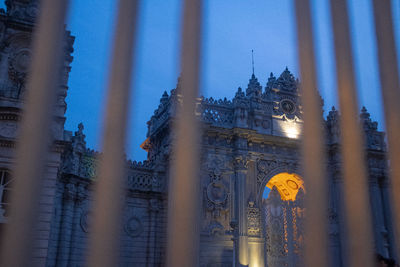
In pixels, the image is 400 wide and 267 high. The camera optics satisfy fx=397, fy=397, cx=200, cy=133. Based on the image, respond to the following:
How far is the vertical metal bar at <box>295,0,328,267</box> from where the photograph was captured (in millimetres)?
9320

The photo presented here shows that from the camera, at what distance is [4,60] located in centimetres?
1499

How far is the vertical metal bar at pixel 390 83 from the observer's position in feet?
34.2

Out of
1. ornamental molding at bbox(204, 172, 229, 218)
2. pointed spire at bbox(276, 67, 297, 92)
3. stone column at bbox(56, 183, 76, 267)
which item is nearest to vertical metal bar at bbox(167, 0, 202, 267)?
stone column at bbox(56, 183, 76, 267)

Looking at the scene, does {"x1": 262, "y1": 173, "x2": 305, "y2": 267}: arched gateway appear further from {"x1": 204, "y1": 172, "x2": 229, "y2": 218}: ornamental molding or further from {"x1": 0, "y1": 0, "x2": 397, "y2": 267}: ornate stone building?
{"x1": 204, "y1": 172, "x2": 229, "y2": 218}: ornamental molding

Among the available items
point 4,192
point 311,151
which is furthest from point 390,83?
point 4,192

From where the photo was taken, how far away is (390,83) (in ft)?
35.8

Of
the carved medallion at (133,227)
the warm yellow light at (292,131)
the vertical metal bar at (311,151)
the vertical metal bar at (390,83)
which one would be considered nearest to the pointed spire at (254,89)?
the warm yellow light at (292,131)

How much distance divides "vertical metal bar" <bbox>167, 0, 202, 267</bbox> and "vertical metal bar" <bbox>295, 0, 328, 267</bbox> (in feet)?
9.07

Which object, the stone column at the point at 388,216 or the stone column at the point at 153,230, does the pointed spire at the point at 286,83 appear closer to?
the stone column at the point at 388,216

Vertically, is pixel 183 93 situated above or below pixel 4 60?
below

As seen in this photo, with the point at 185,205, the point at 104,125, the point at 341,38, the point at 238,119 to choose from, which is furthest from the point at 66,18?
the point at 238,119

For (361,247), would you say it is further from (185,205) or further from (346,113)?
(185,205)

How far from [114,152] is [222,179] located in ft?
45.1

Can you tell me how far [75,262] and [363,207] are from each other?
42.9 ft
